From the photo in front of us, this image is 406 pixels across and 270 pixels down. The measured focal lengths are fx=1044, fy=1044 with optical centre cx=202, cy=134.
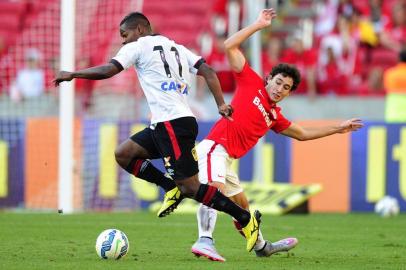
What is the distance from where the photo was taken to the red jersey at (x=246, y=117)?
983 centimetres

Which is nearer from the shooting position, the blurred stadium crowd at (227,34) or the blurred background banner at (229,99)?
the blurred background banner at (229,99)

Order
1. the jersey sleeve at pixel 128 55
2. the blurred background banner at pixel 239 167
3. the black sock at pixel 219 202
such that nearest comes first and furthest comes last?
the jersey sleeve at pixel 128 55 < the black sock at pixel 219 202 < the blurred background banner at pixel 239 167

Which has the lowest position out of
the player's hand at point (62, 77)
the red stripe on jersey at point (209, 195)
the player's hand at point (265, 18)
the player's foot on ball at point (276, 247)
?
the player's foot on ball at point (276, 247)

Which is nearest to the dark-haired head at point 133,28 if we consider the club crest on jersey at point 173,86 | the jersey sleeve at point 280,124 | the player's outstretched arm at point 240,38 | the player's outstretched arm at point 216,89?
the club crest on jersey at point 173,86

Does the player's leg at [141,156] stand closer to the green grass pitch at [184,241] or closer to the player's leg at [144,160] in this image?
the player's leg at [144,160]

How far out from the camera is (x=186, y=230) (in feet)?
41.8

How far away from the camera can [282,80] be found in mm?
9820

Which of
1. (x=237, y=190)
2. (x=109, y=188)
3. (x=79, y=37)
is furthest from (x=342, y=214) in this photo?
(x=237, y=190)

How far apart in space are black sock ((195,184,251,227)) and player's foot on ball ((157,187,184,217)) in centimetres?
52

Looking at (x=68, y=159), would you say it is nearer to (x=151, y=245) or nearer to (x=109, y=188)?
(x=109, y=188)

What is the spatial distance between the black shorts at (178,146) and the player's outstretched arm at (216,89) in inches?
16.4

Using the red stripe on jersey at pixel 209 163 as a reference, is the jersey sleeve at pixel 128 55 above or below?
above

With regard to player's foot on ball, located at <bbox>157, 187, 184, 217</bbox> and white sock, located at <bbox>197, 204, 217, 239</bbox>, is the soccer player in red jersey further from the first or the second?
player's foot on ball, located at <bbox>157, 187, 184, 217</bbox>

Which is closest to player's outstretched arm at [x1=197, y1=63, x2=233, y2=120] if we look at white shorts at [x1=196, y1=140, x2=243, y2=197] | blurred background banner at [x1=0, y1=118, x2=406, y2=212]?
white shorts at [x1=196, y1=140, x2=243, y2=197]
